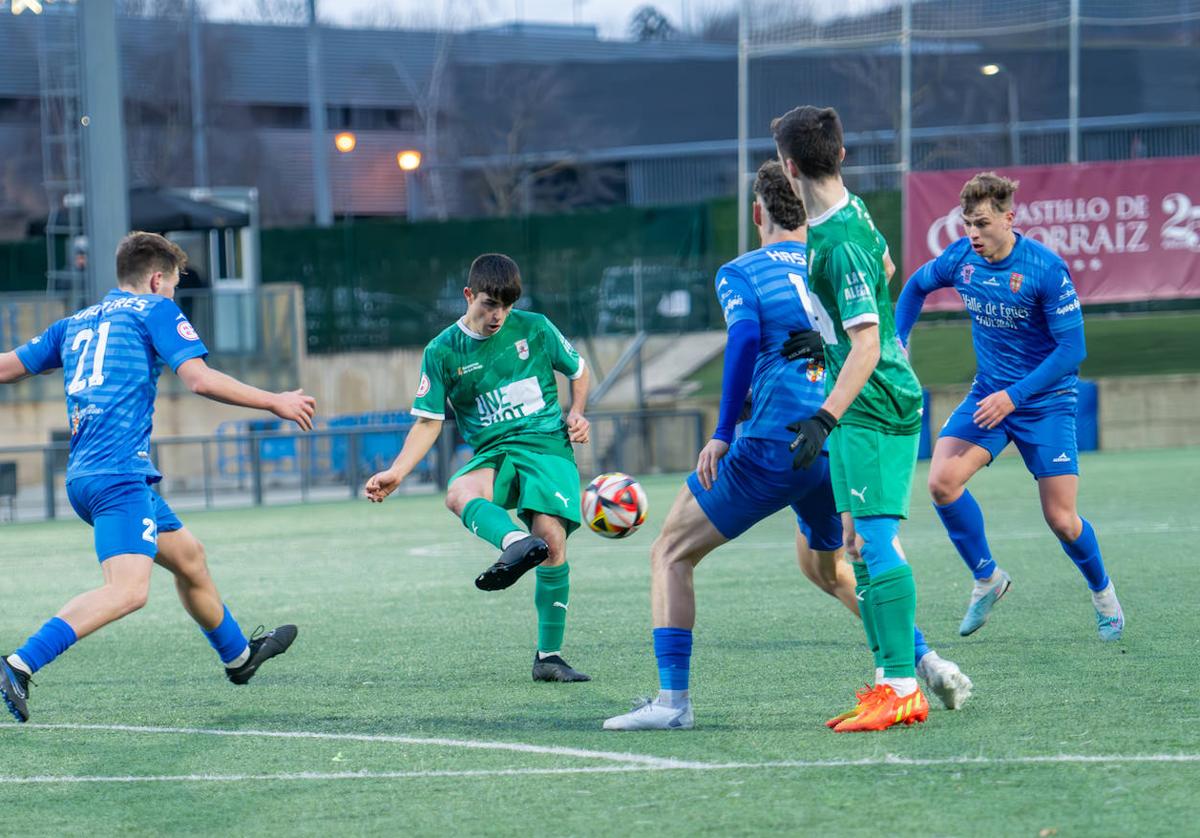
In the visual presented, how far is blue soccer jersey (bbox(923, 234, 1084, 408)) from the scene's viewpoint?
24.0 ft

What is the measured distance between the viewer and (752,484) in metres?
5.62

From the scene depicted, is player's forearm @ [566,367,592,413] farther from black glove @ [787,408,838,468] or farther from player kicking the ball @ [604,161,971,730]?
black glove @ [787,408,838,468]

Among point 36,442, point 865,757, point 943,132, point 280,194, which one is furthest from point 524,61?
point 865,757

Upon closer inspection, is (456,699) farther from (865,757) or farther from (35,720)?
(865,757)

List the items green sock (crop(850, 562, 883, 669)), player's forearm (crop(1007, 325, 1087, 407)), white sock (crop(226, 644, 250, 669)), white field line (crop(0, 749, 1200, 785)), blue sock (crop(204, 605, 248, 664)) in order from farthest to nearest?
player's forearm (crop(1007, 325, 1087, 407)) < white sock (crop(226, 644, 250, 669)) < blue sock (crop(204, 605, 248, 664)) < green sock (crop(850, 562, 883, 669)) < white field line (crop(0, 749, 1200, 785))

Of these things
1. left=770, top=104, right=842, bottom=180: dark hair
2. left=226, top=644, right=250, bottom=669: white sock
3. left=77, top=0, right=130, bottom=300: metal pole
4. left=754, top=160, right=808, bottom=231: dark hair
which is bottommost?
→ left=226, top=644, right=250, bottom=669: white sock

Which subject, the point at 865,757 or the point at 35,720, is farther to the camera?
the point at 35,720

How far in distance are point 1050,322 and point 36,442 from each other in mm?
18414

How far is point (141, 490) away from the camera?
249 inches

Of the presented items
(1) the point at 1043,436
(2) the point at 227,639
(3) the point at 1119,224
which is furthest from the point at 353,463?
(1) the point at 1043,436

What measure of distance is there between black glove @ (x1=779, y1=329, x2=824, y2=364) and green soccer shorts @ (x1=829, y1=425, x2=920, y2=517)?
1.24ft

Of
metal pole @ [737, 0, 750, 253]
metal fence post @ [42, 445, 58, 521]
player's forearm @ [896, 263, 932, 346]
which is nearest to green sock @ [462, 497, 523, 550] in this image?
player's forearm @ [896, 263, 932, 346]

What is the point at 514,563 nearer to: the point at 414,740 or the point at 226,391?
the point at 414,740

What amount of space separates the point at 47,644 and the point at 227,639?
852 mm
